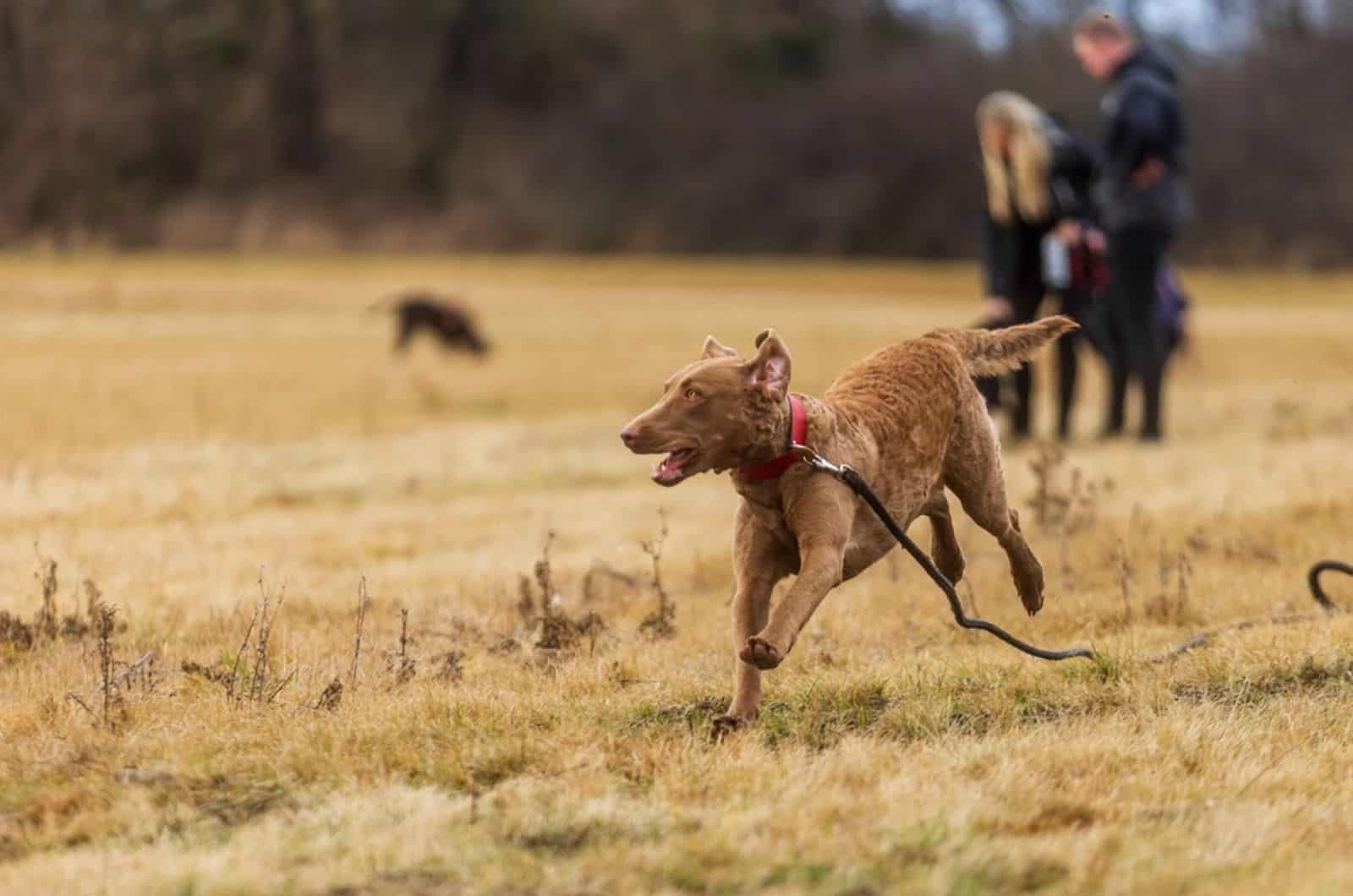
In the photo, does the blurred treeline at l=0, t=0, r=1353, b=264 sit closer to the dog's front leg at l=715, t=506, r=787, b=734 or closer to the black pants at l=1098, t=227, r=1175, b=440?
the black pants at l=1098, t=227, r=1175, b=440

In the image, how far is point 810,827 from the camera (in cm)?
439

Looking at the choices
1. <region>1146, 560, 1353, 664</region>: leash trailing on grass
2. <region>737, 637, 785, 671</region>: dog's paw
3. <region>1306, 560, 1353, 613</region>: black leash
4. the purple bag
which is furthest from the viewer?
the purple bag

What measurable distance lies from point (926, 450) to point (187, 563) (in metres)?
4.16

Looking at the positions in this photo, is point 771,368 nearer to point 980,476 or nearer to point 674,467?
point 674,467

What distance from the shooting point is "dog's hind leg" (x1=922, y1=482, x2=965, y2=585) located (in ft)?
21.0

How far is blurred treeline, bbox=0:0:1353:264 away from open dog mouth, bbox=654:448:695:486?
39.1 metres

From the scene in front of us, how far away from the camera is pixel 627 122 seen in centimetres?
5153

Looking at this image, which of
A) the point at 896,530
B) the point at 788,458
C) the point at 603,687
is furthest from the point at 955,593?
the point at 603,687

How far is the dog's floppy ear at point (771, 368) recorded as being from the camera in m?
5.18

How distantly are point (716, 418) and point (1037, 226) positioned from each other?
8016 mm

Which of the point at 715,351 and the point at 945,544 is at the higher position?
the point at 715,351

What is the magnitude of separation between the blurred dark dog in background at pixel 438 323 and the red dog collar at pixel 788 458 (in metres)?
15.4

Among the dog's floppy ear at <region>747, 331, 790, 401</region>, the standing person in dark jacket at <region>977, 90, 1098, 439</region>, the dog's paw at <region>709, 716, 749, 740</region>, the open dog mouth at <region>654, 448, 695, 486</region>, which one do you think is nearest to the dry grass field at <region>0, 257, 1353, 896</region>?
the dog's paw at <region>709, 716, 749, 740</region>

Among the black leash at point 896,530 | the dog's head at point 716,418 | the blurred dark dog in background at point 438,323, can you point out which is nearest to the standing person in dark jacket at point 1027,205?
the black leash at point 896,530
